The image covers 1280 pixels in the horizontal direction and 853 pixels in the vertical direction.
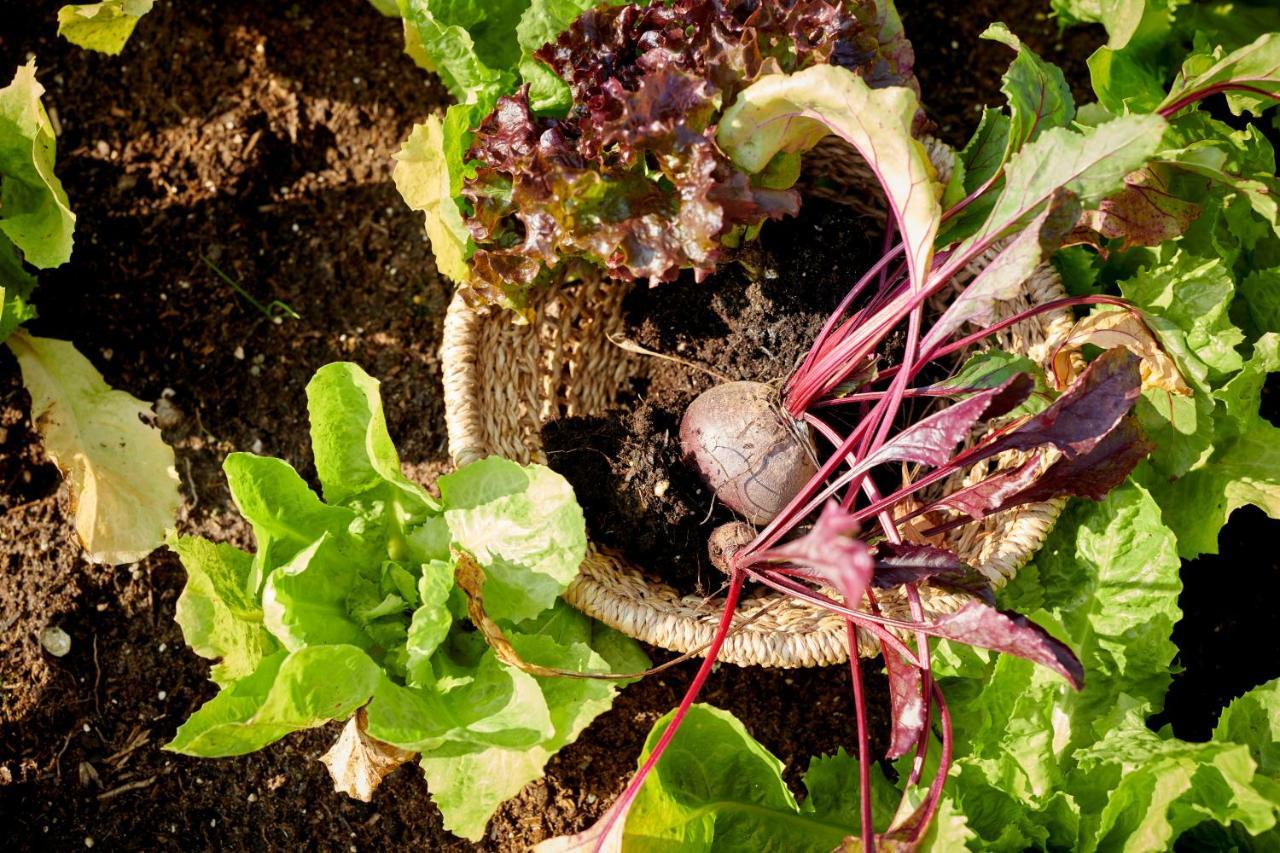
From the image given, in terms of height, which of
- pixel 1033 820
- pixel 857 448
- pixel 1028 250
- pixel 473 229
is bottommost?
pixel 1033 820

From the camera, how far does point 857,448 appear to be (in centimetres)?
153

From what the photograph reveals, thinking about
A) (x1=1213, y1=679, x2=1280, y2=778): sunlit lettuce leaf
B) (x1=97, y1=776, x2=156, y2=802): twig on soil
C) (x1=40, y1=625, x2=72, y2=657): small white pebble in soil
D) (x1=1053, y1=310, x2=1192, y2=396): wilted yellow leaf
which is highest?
(x1=1053, y1=310, x2=1192, y2=396): wilted yellow leaf

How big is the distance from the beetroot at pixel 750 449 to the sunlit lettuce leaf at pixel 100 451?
833 millimetres

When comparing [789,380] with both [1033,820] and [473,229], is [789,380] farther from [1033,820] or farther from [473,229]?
[1033,820]

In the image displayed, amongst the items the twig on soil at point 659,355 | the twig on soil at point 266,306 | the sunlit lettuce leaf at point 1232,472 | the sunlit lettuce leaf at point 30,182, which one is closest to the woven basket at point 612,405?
the twig on soil at point 659,355

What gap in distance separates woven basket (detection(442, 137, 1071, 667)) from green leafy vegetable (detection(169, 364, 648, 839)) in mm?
100

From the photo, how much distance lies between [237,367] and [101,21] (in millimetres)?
554

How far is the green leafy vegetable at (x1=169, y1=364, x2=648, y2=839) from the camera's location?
1.35 meters

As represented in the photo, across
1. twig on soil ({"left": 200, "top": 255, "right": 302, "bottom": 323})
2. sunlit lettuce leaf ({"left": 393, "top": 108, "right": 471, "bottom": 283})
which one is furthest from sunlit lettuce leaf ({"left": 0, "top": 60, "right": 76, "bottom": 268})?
sunlit lettuce leaf ({"left": 393, "top": 108, "right": 471, "bottom": 283})

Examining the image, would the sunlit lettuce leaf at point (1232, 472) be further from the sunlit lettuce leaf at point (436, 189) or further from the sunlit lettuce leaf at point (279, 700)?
the sunlit lettuce leaf at point (279, 700)

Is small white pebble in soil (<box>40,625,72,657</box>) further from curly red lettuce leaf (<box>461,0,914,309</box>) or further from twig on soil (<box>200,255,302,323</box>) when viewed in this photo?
curly red lettuce leaf (<box>461,0,914,309</box>)

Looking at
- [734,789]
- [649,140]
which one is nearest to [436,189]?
[649,140]

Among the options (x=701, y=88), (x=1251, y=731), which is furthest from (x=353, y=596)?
(x=1251, y=731)

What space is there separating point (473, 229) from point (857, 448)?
1.95 feet
